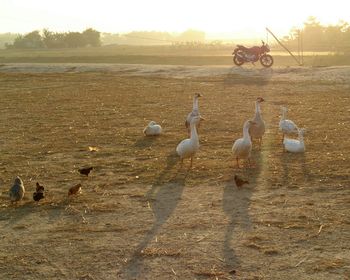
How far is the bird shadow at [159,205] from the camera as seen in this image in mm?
6348

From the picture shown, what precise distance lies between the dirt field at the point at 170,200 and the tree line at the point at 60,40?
61405 mm

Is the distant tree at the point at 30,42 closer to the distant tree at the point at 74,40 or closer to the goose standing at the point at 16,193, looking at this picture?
the distant tree at the point at 74,40

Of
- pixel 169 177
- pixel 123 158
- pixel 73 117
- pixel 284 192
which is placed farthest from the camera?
pixel 73 117

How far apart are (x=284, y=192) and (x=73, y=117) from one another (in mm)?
9373

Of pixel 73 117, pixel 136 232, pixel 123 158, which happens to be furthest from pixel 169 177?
pixel 73 117

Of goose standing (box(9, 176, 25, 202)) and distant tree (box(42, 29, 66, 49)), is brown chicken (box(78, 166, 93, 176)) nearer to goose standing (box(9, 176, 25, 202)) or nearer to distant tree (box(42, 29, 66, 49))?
goose standing (box(9, 176, 25, 202))

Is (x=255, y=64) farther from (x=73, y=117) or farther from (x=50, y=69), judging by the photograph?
(x=73, y=117)

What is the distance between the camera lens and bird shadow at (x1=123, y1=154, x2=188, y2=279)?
20.8ft

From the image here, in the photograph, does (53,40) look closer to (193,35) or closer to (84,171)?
(84,171)

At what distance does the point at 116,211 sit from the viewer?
322 inches

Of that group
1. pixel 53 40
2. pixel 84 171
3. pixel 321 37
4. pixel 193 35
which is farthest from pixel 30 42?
pixel 193 35

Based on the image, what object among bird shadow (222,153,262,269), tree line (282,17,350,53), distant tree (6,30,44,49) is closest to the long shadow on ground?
bird shadow (222,153,262,269)

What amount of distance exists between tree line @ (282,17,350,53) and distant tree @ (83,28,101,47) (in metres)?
30.1

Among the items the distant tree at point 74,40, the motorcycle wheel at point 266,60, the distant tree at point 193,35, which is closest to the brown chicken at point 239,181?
the motorcycle wheel at point 266,60
